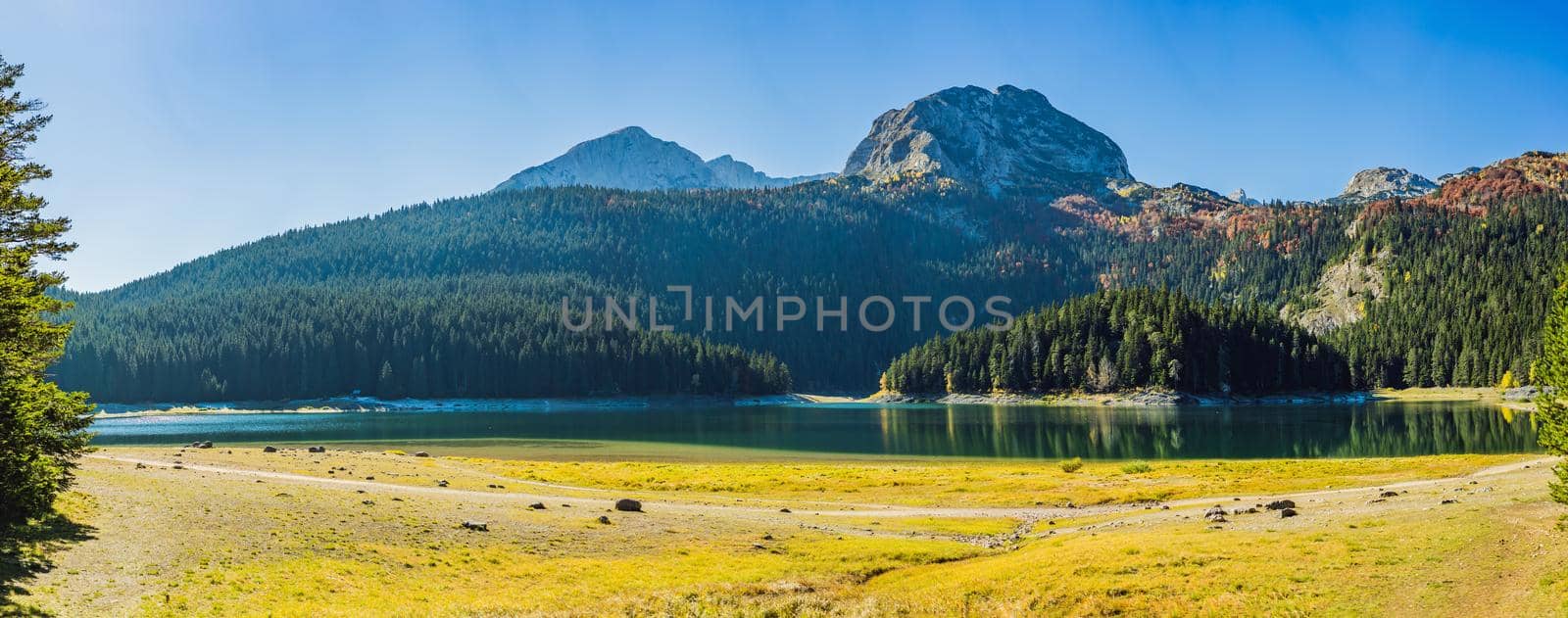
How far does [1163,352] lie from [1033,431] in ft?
233

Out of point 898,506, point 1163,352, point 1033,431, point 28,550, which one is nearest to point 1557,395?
point 898,506

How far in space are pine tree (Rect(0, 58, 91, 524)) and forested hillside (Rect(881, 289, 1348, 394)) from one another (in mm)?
169518

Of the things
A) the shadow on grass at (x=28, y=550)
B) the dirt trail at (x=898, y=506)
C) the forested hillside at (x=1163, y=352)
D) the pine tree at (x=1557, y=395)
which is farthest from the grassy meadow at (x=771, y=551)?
the forested hillside at (x=1163, y=352)

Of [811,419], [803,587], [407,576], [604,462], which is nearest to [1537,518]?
[803,587]

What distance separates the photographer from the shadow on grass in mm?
20188

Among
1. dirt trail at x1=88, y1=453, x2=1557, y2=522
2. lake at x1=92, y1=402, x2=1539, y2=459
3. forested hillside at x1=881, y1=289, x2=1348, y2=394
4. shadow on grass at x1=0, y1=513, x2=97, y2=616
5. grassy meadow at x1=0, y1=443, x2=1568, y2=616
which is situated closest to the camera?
shadow on grass at x1=0, y1=513, x2=97, y2=616

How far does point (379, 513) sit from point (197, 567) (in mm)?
10218

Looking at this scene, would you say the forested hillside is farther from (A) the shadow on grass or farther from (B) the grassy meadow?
(A) the shadow on grass

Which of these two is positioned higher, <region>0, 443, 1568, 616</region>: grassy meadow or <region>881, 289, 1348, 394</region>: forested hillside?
<region>881, 289, 1348, 394</region>: forested hillside

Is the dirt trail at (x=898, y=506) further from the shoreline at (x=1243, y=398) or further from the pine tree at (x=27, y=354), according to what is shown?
the shoreline at (x=1243, y=398)

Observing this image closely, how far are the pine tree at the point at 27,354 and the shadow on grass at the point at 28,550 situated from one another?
2.29 ft

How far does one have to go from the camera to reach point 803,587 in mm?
26734

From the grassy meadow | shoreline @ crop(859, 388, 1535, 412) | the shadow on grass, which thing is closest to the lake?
shoreline @ crop(859, 388, 1535, 412)

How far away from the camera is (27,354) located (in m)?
27.4
